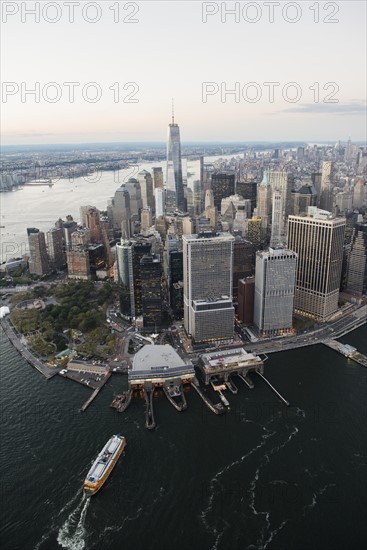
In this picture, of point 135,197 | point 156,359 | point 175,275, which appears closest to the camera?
point 156,359

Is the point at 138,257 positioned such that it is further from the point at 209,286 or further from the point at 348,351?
the point at 348,351

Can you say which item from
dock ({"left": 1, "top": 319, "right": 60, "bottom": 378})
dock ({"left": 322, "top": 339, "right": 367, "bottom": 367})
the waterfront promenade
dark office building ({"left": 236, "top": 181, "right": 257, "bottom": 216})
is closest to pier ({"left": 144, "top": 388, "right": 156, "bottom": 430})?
dock ({"left": 1, "top": 319, "right": 60, "bottom": 378})

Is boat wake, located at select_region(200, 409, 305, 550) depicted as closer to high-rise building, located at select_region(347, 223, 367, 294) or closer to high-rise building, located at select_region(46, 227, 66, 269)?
high-rise building, located at select_region(347, 223, 367, 294)

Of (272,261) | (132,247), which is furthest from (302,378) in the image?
(132,247)

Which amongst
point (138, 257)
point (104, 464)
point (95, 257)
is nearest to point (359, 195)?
point (95, 257)

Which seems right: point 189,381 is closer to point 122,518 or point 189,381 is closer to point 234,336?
point 234,336

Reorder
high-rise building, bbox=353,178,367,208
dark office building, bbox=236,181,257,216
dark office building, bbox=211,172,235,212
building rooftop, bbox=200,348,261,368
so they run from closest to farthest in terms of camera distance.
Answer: building rooftop, bbox=200,348,261,368, dark office building, bbox=236,181,257,216, high-rise building, bbox=353,178,367,208, dark office building, bbox=211,172,235,212
